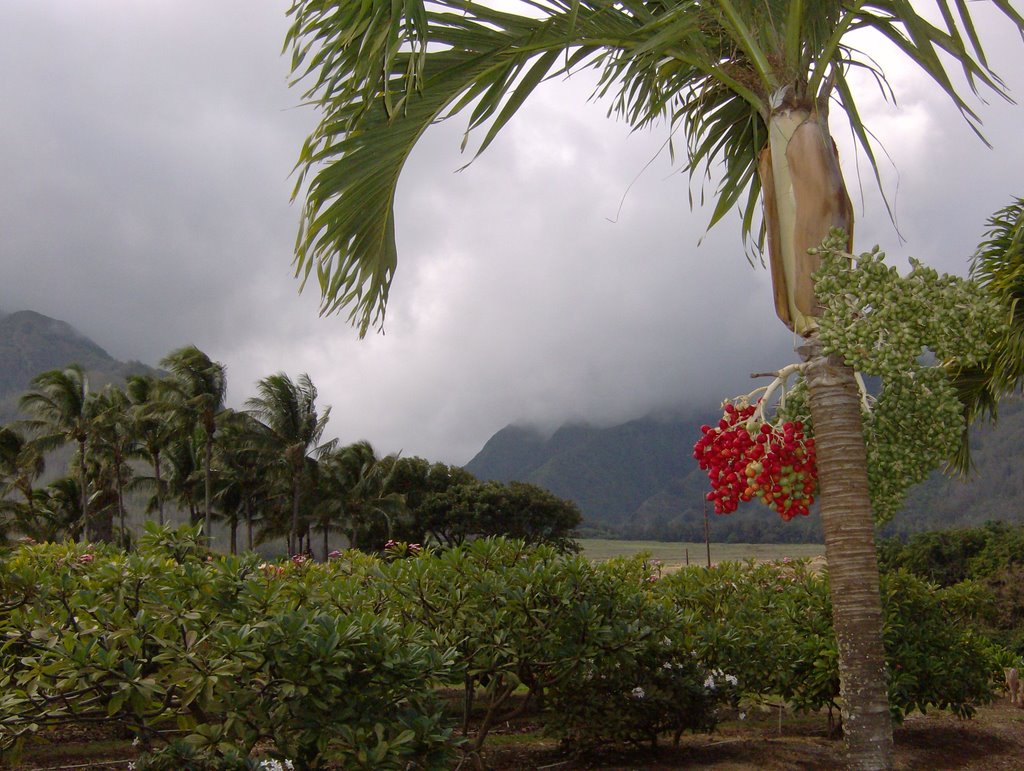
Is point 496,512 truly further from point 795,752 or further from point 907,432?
point 907,432

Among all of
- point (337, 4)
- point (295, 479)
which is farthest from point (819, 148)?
point (295, 479)

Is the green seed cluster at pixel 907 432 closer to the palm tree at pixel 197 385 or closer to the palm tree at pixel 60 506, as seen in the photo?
the palm tree at pixel 197 385

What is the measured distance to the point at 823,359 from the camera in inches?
146

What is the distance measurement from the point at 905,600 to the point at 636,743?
291 cm

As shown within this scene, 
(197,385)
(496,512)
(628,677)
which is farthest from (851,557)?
(496,512)

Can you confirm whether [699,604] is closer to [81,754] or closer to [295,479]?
[81,754]

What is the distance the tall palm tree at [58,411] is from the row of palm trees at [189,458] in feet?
0.20

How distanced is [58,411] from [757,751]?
1701 inches

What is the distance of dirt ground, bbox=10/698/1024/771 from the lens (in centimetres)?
701

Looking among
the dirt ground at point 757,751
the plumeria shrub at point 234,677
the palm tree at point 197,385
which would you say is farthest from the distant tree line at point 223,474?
the plumeria shrub at point 234,677

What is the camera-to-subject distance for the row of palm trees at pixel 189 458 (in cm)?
4234

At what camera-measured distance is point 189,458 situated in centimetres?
5147

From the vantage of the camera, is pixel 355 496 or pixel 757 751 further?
pixel 355 496

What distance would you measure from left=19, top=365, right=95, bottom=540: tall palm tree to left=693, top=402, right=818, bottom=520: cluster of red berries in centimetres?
4439
